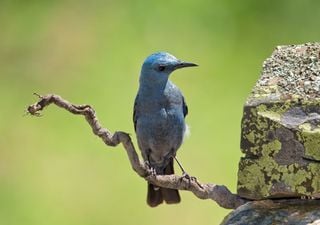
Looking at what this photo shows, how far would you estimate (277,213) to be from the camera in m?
3.70

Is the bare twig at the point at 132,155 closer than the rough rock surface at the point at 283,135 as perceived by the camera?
No

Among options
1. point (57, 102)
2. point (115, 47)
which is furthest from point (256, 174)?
point (115, 47)

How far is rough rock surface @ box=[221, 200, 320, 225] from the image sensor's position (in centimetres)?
363

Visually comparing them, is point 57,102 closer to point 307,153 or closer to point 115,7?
point 307,153

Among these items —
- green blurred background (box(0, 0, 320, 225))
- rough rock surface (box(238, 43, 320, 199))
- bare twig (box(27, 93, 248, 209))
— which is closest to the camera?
rough rock surface (box(238, 43, 320, 199))

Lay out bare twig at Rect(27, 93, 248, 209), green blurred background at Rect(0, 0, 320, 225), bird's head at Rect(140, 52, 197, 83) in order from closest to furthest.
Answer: bare twig at Rect(27, 93, 248, 209), bird's head at Rect(140, 52, 197, 83), green blurred background at Rect(0, 0, 320, 225)

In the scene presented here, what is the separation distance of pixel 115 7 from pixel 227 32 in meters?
0.98

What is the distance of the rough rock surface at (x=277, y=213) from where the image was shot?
363 centimetres

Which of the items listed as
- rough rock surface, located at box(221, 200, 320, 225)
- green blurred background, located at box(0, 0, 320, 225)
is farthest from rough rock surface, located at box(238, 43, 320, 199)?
green blurred background, located at box(0, 0, 320, 225)

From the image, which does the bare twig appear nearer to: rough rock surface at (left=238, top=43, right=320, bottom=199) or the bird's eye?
rough rock surface at (left=238, top=43, right=320, bottom=199)

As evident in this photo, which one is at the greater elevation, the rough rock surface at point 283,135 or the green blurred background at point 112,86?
the green blurred background at point 112,86

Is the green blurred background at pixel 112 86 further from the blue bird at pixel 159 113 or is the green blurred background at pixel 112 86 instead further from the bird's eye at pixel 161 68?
the bird's eye at pixel 161 68

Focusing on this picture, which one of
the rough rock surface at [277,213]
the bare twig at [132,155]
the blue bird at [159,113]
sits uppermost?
the blue bird at [159,113]

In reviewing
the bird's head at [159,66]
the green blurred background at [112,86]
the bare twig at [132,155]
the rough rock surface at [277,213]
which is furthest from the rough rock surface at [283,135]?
the green blurred background at [112,86]
